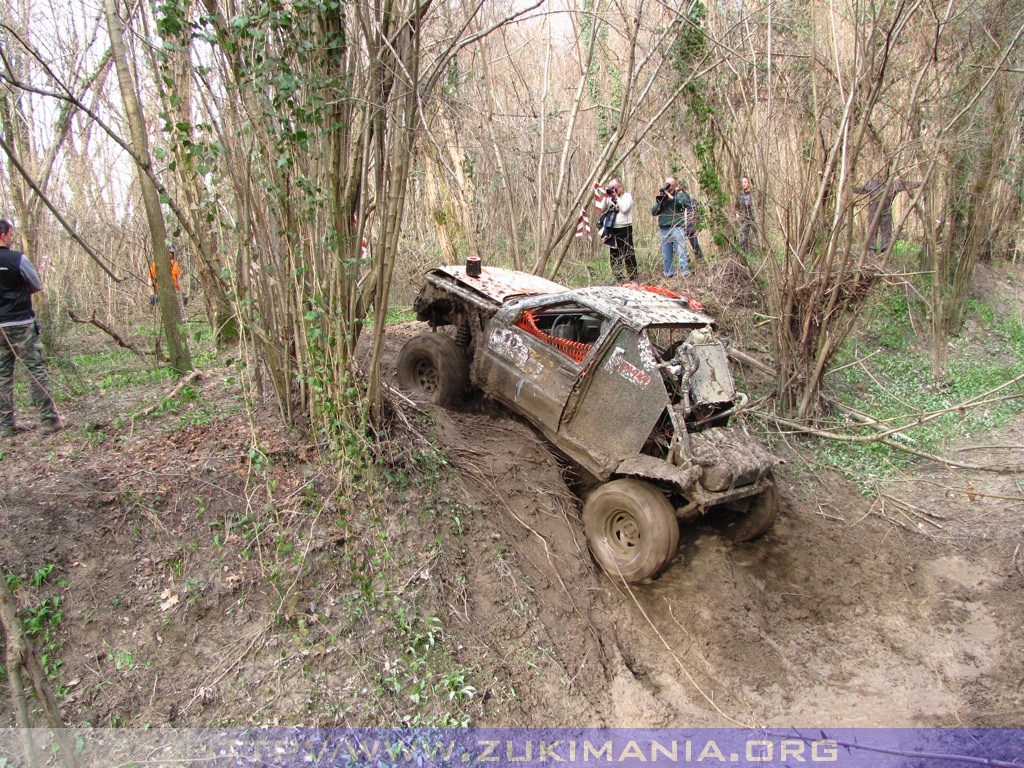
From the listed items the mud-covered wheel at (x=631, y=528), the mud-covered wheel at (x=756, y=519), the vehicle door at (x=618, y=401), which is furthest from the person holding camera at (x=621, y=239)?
the mud-covered wheel at (x=631, y=528)

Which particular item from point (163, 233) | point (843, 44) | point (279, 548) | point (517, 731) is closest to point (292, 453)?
point (279, 548)

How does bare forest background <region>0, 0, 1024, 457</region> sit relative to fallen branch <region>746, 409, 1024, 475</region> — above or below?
above

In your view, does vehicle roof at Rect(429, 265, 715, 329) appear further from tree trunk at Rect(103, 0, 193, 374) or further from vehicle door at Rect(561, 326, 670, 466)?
tree trunk at Rect(103, 0, 193, 374)

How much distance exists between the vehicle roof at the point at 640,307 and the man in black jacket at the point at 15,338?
4.58 metres

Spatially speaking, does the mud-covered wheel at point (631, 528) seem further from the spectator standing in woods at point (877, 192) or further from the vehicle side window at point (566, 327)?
the spectator standing in woods at point (877, 192)

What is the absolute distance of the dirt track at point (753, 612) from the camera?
4410 millimetres

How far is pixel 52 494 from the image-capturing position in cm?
430

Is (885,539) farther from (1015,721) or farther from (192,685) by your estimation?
(192,685)

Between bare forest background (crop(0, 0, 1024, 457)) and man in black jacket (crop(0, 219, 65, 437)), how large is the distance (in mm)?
766

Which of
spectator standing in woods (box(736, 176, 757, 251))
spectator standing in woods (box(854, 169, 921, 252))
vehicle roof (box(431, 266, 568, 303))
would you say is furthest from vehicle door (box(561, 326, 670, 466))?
spectator standing in woods (box(736, 176, 757, 251))

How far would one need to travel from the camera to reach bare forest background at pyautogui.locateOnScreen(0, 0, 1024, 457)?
4.31 meters

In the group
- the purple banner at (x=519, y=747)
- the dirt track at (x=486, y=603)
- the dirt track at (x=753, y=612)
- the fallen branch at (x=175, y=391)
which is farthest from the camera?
the fallen branch at (x=175, y=391)

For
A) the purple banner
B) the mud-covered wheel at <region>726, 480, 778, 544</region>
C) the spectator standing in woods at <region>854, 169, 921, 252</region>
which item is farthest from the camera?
the spectator standing in woods at <region>854, 169, 921, 252</region>

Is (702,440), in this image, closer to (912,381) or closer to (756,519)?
(756,519)
